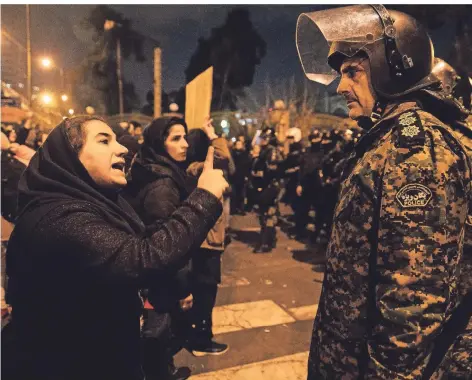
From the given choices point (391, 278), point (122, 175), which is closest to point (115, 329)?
point (122, 175)

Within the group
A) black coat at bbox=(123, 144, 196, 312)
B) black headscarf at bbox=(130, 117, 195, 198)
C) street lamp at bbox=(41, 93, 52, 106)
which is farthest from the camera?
street lamp at bbox=(41, 93, 52, 106)

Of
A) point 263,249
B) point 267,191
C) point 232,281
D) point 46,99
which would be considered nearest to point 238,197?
point 267,191

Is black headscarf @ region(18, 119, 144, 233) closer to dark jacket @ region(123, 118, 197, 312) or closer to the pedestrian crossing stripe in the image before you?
dark jacket @ region(123, 118, 197, 312)

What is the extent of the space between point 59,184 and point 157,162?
5.30 ft

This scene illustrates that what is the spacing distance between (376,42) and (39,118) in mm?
24511

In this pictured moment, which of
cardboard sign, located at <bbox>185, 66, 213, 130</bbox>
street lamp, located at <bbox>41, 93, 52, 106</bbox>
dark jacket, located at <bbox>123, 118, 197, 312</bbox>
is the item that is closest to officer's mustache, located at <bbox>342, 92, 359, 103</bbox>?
cardboard sign, located at <bbox>185, 66, 213, 130</bbox>

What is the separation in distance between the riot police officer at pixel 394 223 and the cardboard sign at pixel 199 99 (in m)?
1.17

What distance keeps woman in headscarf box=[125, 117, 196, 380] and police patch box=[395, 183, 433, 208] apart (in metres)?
1.72

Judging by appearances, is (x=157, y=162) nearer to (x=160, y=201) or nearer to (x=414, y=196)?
(x=160, y=201)

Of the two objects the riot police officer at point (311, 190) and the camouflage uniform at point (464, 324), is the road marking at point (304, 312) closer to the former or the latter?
the camouflage uniform at point (464, 324)

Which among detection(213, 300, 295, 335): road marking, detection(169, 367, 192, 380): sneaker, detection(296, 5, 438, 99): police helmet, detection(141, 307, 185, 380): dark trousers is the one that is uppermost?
detection(296, 5, 438, 99): police helmet

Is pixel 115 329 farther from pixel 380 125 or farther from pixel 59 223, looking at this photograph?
pixel 380 125

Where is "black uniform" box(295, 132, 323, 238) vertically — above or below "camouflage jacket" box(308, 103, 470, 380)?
below

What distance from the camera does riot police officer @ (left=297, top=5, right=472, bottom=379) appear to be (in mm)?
1307
